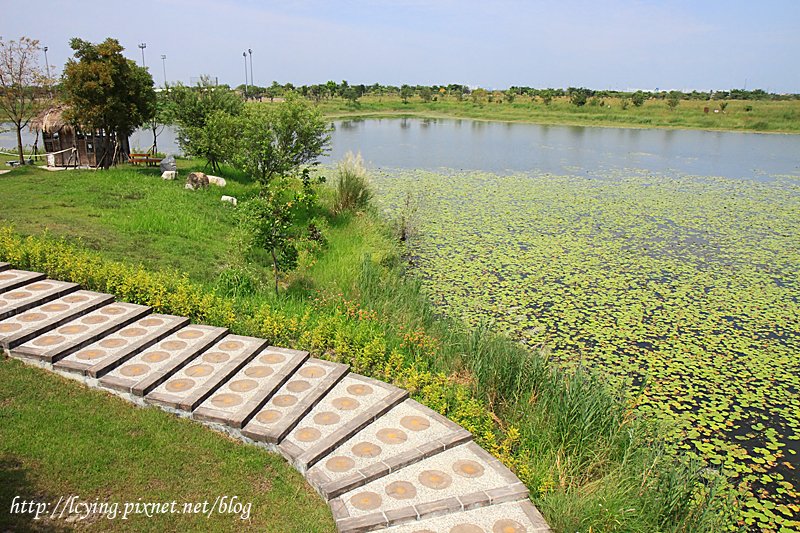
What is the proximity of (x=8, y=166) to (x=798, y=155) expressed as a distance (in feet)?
96.4

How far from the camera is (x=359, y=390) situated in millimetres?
4121

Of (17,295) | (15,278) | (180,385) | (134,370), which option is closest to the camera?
(180,385)

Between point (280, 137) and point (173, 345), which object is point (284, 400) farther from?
point (280, 137)

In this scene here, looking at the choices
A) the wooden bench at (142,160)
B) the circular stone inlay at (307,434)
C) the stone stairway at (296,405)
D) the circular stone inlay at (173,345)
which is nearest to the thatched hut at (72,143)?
the wooden bench at (142,160)

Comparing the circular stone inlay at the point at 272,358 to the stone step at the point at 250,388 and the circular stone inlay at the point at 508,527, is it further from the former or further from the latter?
the circular stone inlay at the point at 508,527

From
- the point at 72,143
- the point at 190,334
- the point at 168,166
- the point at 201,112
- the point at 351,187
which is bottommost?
the point at 190,334

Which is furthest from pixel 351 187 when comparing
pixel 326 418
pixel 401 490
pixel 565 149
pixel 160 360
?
pixel 565 149

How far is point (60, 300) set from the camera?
4.97m

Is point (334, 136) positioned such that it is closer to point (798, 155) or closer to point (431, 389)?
point (798, 155)

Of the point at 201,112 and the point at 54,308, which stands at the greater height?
the point at 201,112

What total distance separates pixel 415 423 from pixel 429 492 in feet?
2.28

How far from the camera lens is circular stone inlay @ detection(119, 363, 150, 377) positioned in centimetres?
395

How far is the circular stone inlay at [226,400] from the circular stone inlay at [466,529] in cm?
175

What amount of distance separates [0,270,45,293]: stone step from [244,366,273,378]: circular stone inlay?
2.69 m
